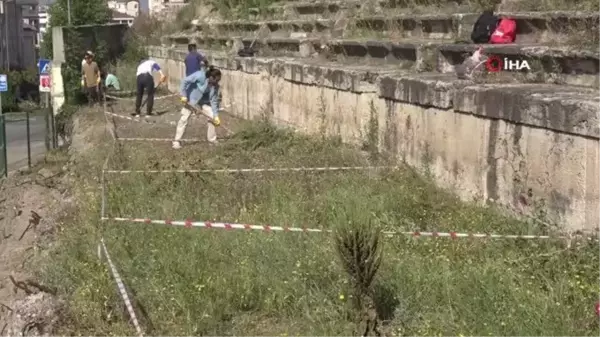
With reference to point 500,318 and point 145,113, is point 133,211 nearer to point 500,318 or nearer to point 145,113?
point 500,318

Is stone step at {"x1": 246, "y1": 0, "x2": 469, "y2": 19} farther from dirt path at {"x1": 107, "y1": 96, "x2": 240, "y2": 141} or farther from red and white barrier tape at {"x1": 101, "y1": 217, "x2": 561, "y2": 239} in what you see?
red and white barrier tape at {"x1": 101, "y1": 217, "x2": 561, "y2": 239}

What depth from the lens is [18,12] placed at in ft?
279

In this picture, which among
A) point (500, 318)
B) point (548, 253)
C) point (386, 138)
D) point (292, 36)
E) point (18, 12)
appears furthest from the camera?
point (18, 12)

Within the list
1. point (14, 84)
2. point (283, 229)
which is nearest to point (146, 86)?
point (283, 229)

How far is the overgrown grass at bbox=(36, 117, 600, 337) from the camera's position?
530 cm

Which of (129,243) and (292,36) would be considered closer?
(129,243)

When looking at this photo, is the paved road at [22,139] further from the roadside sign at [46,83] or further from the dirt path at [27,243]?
the dirt path at [27,243]

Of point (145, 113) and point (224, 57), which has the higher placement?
point (224, 57)

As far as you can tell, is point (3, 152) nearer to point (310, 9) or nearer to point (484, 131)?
point (310, 9)

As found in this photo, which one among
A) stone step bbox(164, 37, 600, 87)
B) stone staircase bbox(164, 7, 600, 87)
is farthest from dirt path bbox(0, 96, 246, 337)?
stone step bbox(164, 37, 600, 87)

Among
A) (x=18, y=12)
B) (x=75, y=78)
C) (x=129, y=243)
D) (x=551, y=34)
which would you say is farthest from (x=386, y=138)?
(x=18, y=12)

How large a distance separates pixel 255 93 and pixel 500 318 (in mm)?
13328

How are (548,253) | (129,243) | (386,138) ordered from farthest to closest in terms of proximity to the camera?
(386,138) → (129,243) → (548,253)

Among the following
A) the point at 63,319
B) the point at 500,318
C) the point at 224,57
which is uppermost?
the point at 224,57
